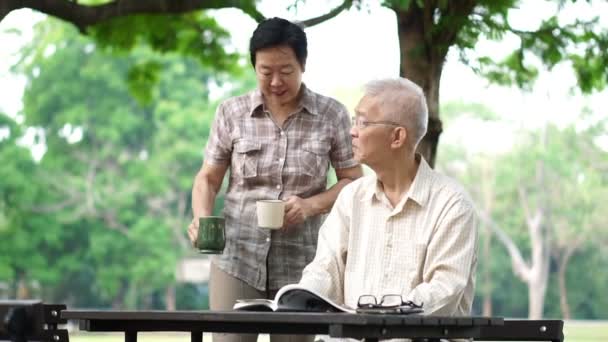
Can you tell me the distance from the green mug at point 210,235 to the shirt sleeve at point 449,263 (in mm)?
863

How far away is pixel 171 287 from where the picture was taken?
40.4 m

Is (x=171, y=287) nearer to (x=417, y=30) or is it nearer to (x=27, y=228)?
(x=27, y=228)

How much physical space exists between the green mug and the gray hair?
82cm

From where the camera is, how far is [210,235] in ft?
13.1

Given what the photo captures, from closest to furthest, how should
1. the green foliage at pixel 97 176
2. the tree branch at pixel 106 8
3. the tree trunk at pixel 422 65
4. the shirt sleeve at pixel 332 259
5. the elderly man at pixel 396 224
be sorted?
the elderly man at pixel 396 224 → the shirt sleeve at pixel 332 259 → the tree trunk at pixel 422 65 → the tree branch at pixel 106 8 → the green foliage at pixel 97 176

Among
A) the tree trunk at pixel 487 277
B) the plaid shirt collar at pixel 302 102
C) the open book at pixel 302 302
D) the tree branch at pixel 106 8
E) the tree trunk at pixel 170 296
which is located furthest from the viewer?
the tree trunk at pixel 487 277

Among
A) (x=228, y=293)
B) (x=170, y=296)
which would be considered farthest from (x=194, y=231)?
(x=170, y=296)

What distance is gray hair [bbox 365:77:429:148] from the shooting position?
3428mm

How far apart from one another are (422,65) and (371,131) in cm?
280

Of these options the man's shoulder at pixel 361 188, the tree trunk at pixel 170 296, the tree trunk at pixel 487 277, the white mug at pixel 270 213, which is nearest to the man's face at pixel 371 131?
the man's shoulder at pixel 361 188

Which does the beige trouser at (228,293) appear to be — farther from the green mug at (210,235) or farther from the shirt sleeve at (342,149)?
the shirt sleeve at (342,149)

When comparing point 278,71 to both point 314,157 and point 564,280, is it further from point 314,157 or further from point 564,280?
point 564,280

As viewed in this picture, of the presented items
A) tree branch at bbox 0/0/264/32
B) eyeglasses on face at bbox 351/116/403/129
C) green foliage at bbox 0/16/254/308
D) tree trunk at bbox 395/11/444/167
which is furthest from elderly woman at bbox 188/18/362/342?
green foliage at bbox 0/16/254/308

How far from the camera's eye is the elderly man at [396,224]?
3.35 metres
